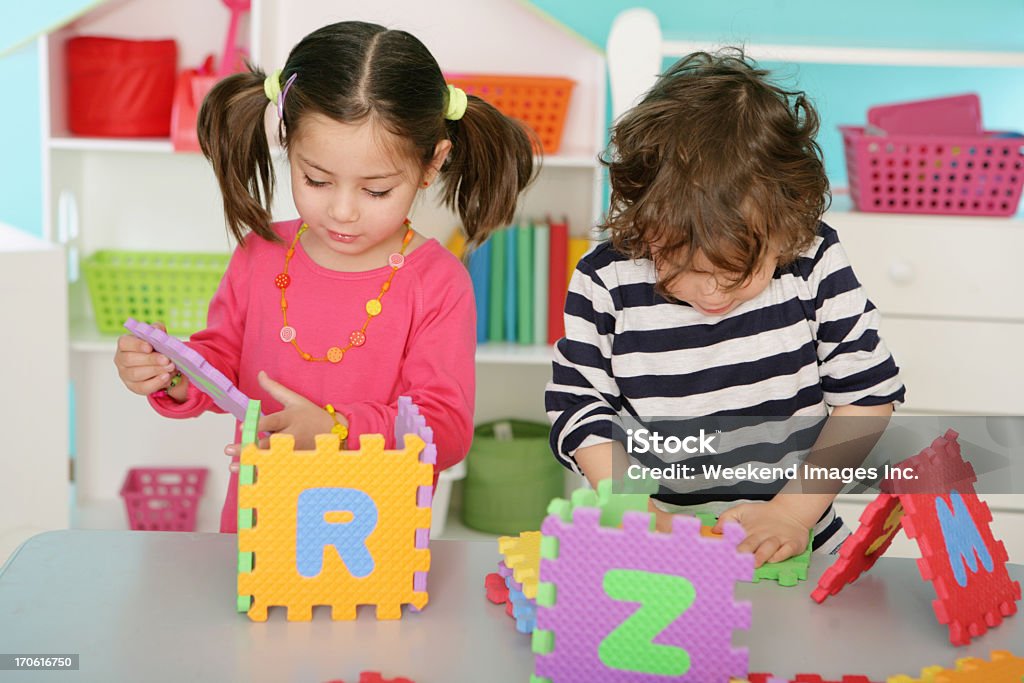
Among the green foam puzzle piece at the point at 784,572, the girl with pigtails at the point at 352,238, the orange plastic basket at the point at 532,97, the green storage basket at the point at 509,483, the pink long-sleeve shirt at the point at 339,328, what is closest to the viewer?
the green foam puzzle piece at the point at 784,572

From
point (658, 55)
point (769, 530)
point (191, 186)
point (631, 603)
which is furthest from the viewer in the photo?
point (191, 186)

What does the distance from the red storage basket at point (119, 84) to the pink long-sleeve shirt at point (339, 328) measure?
1.04 m

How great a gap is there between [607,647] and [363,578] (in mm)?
193

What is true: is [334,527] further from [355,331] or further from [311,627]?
[355,331]

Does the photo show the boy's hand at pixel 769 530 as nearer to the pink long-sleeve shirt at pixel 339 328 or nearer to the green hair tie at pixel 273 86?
the pink long-sleeve shirt at pixel 339 328

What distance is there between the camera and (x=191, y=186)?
2248mm

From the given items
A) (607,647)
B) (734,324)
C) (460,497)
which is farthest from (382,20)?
(607,647)

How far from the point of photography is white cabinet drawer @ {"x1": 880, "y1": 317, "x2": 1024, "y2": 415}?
1.83m

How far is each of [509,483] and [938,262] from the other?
2.86 feet

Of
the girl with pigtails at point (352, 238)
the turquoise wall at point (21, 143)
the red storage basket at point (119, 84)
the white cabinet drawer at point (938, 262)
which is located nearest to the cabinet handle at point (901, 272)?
the white cabinet drawer at point (938, 262)

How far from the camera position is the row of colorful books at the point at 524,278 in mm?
2078

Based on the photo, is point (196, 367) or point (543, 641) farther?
point (196, 367)

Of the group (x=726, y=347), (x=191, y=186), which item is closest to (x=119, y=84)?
(x=191, y=186)

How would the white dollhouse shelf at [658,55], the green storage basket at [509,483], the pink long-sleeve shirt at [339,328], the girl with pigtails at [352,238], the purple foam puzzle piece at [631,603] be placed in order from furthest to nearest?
the green storage basket at [509,483], the white dollhouse shelf at [658,55], the pink long-sleeve shirt at [339,328], the girl with pigtails at [352,238], the purple foam puzzle piece at [631,603]
